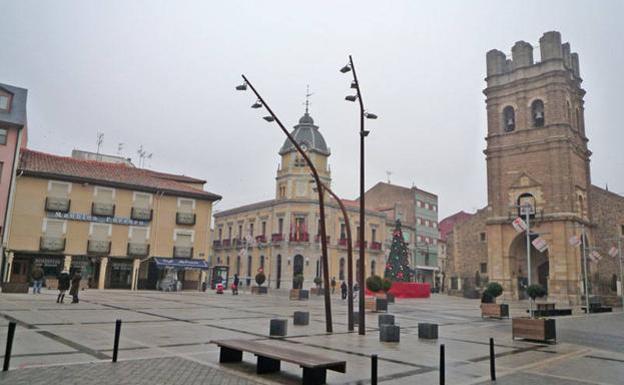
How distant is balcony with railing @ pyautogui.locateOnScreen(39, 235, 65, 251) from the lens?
34.5 meters

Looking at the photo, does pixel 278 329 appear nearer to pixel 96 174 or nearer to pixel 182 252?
pixel 182 252

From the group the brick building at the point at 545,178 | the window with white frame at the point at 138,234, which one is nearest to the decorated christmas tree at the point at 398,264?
the brick building at the point at 545,178

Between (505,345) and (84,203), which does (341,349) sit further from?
(84,203)

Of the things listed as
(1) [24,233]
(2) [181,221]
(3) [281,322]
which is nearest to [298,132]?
(2) [181,221]

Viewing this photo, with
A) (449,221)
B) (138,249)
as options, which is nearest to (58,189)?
(138,249)

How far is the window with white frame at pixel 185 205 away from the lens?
40438 millimetres

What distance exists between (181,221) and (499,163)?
2770 centimetres

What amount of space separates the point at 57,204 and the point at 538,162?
37607 millimetres

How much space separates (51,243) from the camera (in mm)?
34781

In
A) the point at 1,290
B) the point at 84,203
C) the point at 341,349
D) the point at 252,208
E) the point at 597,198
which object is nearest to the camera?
the point at 341,349

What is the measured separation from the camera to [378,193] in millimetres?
70812

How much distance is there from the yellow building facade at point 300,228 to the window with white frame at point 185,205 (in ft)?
33.6

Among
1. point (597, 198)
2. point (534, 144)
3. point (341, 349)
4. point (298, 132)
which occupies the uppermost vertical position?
point (298, 132)

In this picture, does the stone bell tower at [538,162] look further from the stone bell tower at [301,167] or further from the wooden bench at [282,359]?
the wooden bench at [282,359]
